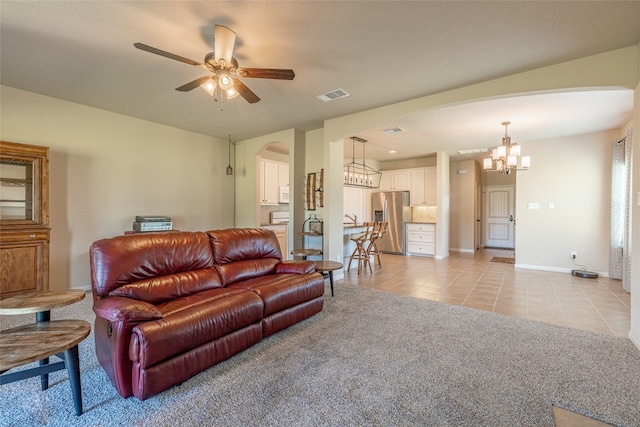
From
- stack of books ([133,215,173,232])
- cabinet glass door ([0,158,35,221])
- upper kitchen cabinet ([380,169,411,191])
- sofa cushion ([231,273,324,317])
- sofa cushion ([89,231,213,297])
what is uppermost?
upper kitchen cabinet ([380,169,411,191])

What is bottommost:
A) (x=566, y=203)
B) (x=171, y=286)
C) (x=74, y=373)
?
(x=74, y=373)

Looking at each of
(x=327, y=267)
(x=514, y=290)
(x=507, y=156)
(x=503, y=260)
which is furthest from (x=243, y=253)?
(x=503, y=260)

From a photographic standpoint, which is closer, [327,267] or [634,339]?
[634,339]

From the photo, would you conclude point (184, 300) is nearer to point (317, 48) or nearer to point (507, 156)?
point (317, 48)

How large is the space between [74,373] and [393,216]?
23.3ft

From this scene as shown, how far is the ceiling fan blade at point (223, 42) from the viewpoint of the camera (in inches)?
86.1

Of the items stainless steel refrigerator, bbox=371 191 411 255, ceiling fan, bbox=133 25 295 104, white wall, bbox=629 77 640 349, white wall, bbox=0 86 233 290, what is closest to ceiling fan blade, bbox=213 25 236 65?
ceiling fan, bbox=133 25 295 104

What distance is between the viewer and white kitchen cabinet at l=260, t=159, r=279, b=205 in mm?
6195

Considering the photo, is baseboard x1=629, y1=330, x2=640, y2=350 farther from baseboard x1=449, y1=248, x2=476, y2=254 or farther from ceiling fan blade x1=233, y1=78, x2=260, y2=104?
baseboard x1=449, y1=248, x2=476, y2=254

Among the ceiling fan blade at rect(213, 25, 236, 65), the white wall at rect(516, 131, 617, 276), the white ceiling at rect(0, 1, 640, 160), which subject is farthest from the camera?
the white wall at rect(516, 131, 617, 276)

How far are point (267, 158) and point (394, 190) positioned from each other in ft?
12.5

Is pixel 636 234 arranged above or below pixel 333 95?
below

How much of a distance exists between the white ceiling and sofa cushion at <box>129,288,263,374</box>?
7.21 feet

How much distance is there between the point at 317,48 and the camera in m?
2.58
